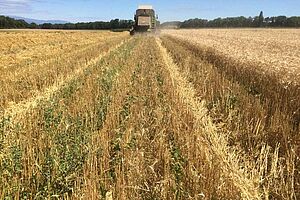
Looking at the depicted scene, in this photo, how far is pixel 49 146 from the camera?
5.00 meters

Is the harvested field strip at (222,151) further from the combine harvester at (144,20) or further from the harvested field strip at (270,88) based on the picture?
the combine harvester at (144,20)

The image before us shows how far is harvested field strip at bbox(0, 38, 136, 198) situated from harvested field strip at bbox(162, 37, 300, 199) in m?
2.15

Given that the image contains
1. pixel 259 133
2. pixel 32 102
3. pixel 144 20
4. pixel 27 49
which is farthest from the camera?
pixel 144 20

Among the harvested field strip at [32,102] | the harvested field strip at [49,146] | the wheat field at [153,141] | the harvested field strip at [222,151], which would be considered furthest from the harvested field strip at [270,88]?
the harvested field strip at [32,102]

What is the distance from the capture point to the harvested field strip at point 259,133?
4.21 m

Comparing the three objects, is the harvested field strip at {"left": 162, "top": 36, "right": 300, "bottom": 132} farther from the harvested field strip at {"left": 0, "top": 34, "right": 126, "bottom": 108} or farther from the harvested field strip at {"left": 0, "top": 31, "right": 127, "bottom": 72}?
the harvested field strip at {"left": 0, "top": 31, "right": 127, "bottom": 72}

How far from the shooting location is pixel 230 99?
314 inches

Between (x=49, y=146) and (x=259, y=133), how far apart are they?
316 cm

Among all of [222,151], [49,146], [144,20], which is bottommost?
[222,151]

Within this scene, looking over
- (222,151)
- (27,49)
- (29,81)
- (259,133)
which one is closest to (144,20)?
(27,49)

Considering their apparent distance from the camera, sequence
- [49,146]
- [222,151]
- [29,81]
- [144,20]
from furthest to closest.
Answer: [144,20] → [29,81] → [222,151] → [49,146]

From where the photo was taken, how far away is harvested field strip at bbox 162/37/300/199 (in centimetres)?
421

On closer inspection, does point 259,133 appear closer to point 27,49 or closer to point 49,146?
point 49,146

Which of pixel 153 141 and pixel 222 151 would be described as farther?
pixel 153 141
